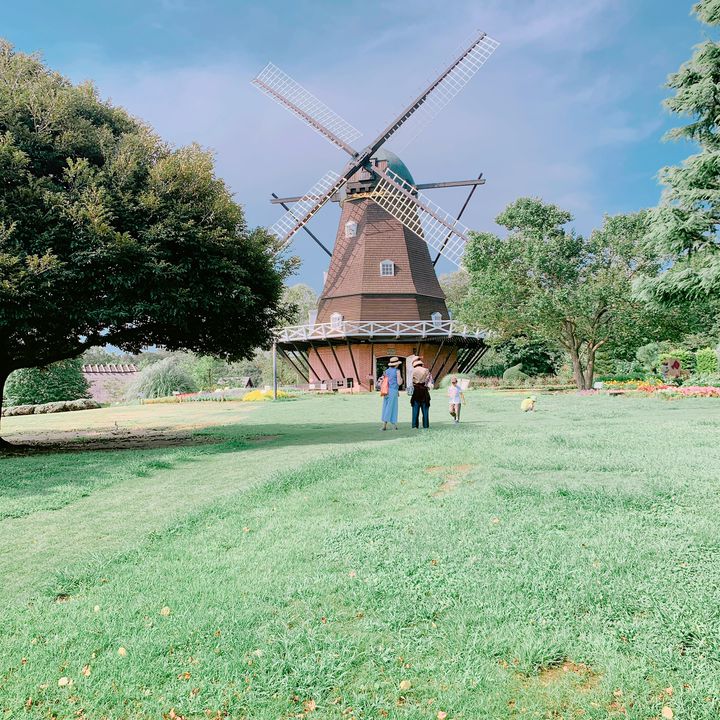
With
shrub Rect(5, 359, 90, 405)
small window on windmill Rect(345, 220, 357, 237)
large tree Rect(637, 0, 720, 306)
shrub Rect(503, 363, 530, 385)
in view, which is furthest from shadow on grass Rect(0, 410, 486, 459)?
shrub Rect(503, 363, 530, 385)

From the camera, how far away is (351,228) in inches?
1399

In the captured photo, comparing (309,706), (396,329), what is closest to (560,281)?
(396,329)

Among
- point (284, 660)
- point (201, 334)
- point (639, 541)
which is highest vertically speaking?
point (201, 334)

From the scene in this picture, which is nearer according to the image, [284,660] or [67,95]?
[284,660]

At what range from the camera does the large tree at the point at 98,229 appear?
10430 mm

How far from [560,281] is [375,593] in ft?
84.1

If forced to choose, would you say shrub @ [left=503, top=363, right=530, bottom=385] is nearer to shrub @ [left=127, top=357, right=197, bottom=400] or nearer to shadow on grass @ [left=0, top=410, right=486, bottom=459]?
shrub @ [left=127, top=357, right=197, bottom=400]

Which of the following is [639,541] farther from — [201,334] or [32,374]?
[32,374]

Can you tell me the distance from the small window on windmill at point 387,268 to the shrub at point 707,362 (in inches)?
695

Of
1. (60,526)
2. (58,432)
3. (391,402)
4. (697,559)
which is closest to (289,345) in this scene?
(58,432)

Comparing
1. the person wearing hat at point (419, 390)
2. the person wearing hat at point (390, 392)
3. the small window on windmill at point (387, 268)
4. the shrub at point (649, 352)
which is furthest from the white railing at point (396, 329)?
the person wearing hat at point (419, 390)

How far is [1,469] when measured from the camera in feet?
30.3

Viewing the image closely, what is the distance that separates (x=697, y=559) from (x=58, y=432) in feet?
55.6

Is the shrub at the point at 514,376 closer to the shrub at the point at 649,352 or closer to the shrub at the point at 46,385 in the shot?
the shrub at the point at 649,352
